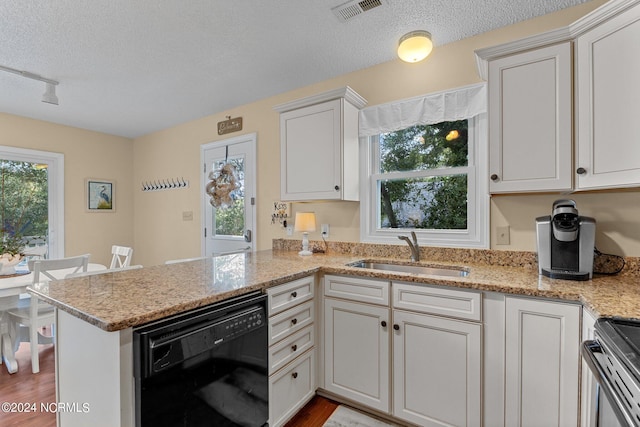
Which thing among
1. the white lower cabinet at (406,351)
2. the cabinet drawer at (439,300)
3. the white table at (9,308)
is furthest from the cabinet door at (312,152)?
the white table at (9,308)

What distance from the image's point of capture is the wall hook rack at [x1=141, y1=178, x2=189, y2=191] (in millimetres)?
3877

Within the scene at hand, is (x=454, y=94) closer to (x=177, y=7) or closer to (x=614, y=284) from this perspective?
(x=614, y=284)

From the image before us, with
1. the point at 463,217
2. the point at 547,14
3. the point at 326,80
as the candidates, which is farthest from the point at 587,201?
the point at 326,80

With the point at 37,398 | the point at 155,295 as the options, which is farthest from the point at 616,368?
the point at 37,398

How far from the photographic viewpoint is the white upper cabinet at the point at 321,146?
229 cm

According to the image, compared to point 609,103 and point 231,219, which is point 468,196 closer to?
point 609,103

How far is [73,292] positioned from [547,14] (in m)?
2.96

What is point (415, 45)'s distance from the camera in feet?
6.28

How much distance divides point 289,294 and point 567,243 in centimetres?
147

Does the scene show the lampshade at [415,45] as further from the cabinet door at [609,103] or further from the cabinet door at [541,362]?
the cabinet door at [541,362]

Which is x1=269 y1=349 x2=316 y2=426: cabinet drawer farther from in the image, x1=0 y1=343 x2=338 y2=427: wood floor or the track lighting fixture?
the track lighting fixture

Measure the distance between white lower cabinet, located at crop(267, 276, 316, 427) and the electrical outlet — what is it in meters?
1.23

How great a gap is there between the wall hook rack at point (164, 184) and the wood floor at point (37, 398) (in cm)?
213

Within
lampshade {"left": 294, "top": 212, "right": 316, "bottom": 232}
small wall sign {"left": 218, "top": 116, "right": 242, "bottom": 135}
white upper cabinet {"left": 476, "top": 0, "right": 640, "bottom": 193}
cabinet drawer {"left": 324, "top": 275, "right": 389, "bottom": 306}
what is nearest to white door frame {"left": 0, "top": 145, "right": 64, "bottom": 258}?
small wall sign {"left": 218, "top": 116, "right": 242, "bottom": 135}
